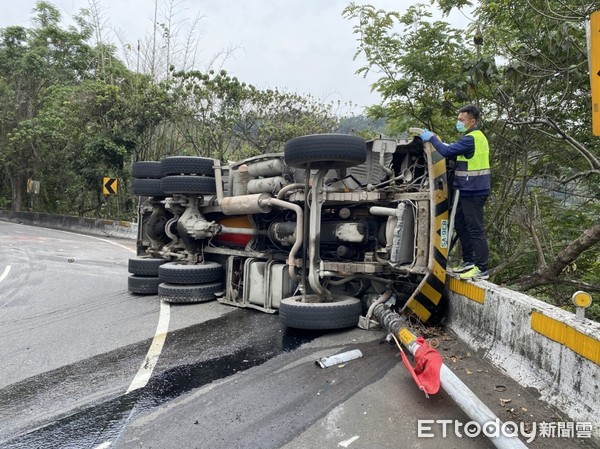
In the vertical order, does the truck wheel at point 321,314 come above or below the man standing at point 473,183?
below

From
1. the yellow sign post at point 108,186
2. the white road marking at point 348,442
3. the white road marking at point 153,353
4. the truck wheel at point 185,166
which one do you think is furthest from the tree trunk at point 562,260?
the yellow sign post at point 108,186

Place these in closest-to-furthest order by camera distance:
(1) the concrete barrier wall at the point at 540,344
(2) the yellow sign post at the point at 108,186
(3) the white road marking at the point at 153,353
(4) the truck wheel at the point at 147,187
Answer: (1) the concrete barrier wall at the point at 540,344 → (3) the white road marking at the point at 153,353 → (4) the truck wheel at the point at 147,187 → (2) the yellow sign post at the point at 108,186

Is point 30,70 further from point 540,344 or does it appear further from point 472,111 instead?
point 540,344

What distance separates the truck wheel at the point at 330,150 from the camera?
4.39 metres

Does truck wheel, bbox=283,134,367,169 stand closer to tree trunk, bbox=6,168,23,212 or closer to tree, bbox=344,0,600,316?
tree, bbox=344,0,600,316

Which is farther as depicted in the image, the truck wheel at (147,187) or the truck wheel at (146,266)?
the truck wheel at (147,187)

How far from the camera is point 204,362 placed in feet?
12.7

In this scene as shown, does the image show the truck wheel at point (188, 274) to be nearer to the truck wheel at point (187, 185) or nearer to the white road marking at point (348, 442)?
the truck wheel at point (187, 185)

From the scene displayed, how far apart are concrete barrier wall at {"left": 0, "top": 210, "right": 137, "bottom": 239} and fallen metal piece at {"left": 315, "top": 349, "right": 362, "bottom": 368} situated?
48.0 feet

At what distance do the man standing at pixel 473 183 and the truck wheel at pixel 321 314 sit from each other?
1.11m

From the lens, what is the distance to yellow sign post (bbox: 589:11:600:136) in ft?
7.24

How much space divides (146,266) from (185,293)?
123cm

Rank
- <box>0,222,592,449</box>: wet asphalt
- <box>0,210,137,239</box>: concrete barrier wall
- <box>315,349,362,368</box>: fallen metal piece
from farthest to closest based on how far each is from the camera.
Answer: <box>0,210,137,239</box>: concrete barrier wall < <box>315,349,362,368</box>: fallen metal piece < <box>0,222,592,449</box>: wet asphalt

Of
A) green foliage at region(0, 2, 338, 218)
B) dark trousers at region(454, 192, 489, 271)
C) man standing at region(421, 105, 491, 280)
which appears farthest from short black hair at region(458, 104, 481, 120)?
green foliage at region(0, 2, 338, 218)
